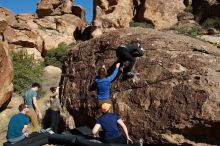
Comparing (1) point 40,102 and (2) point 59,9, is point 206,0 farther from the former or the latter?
(1) point 40,102

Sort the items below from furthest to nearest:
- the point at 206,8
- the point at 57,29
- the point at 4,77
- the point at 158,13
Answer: the point at 57,29
the point at 158,13
the point at 206,8
the point at 4,77

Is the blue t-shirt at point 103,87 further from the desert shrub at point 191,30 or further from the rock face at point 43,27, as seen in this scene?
the rock face at point 43,27

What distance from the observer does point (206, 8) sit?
110 feet

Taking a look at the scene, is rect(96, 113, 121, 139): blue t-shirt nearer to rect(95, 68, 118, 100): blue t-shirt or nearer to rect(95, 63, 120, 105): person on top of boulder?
rect(95, 63, 120, 105): person on top of boulder

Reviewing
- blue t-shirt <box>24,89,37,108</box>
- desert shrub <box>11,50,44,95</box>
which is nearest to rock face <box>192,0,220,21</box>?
desert shrub <box>11,50,44,95</box>

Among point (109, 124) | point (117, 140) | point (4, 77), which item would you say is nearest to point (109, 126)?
point (109, 124)

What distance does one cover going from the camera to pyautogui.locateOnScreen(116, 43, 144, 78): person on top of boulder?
10223 millimetres

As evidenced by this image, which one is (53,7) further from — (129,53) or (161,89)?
(161,89)

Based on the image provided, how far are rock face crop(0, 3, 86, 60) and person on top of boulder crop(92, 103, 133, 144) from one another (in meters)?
21.6

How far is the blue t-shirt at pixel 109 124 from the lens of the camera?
7.75 metres

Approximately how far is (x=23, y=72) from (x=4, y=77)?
19.2 feet

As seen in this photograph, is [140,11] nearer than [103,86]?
No

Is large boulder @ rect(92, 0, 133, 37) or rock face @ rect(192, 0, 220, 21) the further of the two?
rock face @ rect(192, 0, 220, 21)

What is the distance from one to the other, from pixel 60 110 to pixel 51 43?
23481 millimetres
